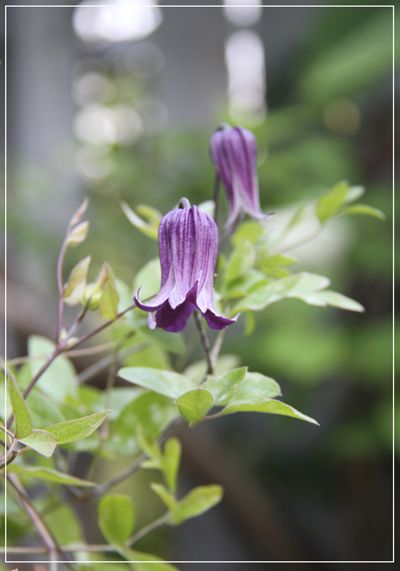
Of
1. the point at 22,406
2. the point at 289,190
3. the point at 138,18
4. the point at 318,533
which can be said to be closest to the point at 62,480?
the point at 22,406

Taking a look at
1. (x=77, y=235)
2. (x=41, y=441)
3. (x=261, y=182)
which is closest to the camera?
(x=41, y=441)

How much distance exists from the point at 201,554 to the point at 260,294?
1911 mm

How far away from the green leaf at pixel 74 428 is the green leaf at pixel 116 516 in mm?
123

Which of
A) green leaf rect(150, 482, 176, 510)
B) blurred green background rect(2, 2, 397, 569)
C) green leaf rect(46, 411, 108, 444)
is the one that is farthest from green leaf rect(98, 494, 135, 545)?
blurred green background rect(2, 2, 397, 569)

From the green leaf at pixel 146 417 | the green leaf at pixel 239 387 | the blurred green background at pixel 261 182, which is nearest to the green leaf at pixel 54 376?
the green leaf at pixel 146 417

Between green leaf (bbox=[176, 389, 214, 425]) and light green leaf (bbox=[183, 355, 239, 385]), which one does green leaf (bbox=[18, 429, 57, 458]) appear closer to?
green leaf (bbox=[176, 389, 214, 425])

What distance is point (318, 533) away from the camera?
2004 mm

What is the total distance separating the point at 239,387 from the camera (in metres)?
0.32

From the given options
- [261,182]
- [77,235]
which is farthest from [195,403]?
[261,182]

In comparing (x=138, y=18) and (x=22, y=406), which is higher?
(x=138, y=18)

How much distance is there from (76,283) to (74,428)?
0.34ft

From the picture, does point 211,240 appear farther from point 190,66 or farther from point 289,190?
point 190,66

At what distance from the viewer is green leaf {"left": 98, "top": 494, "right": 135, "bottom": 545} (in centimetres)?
39

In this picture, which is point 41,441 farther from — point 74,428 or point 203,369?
A: point 203,369
